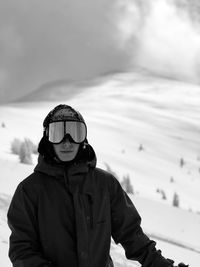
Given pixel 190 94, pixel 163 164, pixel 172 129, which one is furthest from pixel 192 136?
pixel 190 94

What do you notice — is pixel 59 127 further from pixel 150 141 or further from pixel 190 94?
pixel 190 94

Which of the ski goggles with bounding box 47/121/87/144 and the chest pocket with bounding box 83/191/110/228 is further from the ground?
the ski goggles with bounding box 47/121/87/144

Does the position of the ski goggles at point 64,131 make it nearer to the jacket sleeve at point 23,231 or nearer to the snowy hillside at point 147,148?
the jacket sleeve at point 23,231

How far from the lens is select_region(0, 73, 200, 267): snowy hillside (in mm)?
6488

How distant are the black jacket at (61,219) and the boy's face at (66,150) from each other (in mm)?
47

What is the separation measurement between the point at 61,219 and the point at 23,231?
0.17m

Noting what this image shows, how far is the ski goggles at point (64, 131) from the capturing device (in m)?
2.46

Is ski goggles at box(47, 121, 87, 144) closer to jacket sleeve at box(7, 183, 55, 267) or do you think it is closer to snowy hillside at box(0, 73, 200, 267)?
jacket sleeve at box(7, 183, 55, 267)

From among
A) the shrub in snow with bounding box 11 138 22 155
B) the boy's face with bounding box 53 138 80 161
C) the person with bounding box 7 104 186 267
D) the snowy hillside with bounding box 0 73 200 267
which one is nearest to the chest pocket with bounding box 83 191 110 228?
the person with bounding box 7 104 186 267

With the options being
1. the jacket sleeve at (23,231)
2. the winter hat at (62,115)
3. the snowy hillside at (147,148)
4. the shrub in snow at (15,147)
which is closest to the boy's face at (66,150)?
the winter hat at (62,115)

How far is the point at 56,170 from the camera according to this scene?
237 cm

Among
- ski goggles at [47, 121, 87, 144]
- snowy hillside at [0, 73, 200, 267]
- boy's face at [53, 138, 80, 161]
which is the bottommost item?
snowy hillside at [0, 73, 200, 267]

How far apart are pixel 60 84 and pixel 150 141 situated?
1930cm

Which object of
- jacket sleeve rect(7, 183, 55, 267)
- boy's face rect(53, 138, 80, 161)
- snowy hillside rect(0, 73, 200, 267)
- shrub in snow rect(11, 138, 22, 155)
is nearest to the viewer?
jacket sleeve rect(7, 183, 55, 267)
